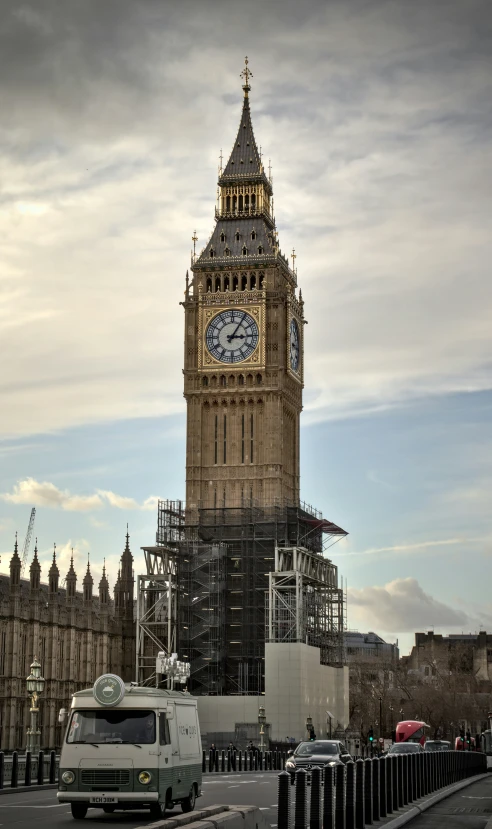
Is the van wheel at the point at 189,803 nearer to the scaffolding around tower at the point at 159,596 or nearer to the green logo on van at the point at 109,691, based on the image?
the green logo on van at the point at 109,691

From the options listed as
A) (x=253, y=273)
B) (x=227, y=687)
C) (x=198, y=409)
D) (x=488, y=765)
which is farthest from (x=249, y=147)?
(x=488, y=765)

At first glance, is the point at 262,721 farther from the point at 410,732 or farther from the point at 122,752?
the point at 122,752

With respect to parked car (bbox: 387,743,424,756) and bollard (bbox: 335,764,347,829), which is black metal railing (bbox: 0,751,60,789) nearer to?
parked car (bbox: 387,743,424,756)

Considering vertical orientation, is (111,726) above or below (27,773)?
above

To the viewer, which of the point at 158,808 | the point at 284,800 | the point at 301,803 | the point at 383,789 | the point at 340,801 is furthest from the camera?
the point at 383,789

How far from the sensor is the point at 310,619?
106938 mm

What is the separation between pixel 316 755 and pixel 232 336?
7113cm

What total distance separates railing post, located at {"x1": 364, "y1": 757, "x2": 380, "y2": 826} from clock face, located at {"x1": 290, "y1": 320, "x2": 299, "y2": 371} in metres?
83.4

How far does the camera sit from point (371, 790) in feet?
90.6

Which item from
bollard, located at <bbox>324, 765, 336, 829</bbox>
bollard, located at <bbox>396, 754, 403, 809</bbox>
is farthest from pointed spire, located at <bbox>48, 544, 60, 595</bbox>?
bollard, located at <bbox>324, 765, 336, 829</bbox>

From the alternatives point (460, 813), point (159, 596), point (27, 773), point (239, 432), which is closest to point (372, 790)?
point (460, 813)

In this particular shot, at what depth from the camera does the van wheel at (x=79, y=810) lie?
89.3ft

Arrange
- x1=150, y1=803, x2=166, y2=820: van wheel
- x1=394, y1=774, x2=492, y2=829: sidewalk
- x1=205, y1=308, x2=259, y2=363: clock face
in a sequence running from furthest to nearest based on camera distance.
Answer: x1=205, y1=308, x2=259, y2=363: clock face → x1=394, y1=774, x2=492, y2=829: sidewalk → x1=150, y1=803, x2=166, y2=820: van wheel

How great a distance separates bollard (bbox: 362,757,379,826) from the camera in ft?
89.4
